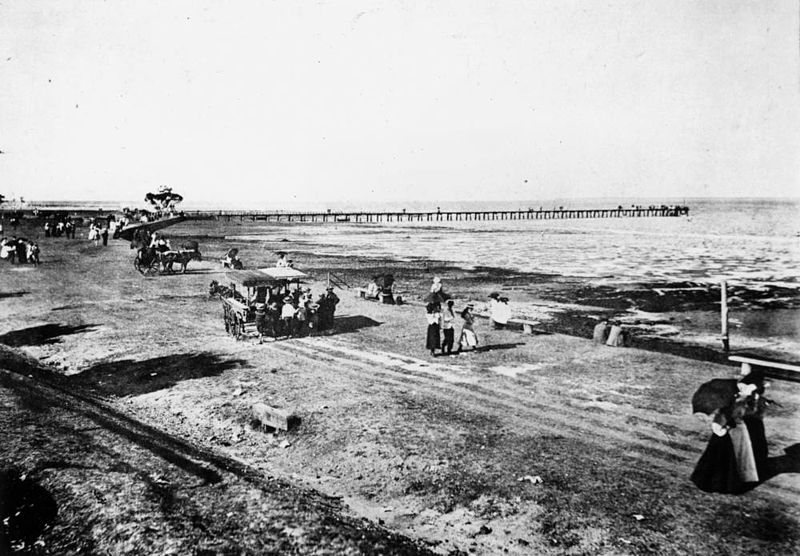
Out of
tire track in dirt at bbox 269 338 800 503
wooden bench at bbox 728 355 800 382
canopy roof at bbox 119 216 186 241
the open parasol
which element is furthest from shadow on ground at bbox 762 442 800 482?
canopy roof at bbox 119 216 186 241

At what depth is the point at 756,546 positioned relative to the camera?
251 inches

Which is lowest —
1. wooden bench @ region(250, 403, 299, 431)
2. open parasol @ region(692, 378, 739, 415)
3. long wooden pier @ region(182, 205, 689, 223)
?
wooden bench @ region(250, 403, 299, 431)

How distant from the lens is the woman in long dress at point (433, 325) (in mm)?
14148

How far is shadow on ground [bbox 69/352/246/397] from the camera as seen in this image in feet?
41.5

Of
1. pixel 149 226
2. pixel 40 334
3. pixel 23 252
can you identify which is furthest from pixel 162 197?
pixel 40 334

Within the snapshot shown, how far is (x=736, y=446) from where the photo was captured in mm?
7309

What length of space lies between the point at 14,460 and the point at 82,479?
1.34 m

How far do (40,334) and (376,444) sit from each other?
12906mm

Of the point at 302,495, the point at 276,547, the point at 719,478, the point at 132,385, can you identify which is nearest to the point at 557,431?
the point at 719,478

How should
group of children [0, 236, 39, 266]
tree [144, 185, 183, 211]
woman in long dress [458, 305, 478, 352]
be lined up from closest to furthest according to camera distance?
woman in long dress [458, 305, 478, 352], group of children [0, 236, 39, 266], tree [144, 185, 183, 211]

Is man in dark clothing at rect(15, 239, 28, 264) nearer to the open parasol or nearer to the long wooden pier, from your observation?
the open parasol

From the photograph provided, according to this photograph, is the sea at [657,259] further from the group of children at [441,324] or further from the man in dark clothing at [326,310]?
the group of children at [441,324]

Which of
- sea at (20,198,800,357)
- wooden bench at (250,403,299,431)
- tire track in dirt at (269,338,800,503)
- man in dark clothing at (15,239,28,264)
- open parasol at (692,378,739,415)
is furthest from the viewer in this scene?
man in dark clothing at (15,239,28,264)

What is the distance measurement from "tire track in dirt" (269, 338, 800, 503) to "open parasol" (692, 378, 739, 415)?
1.49 m
